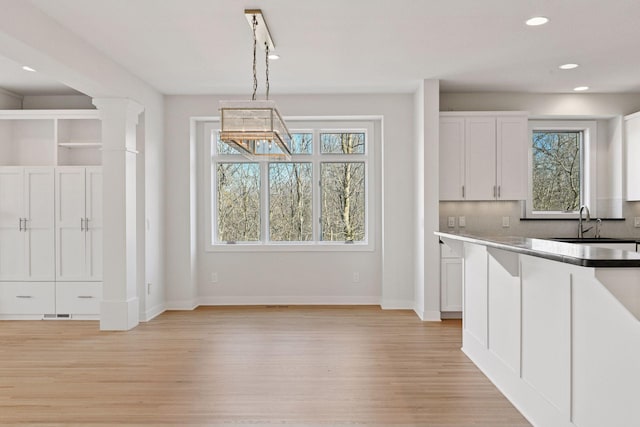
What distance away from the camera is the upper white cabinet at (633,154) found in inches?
222

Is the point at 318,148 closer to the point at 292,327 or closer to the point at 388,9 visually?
the point at 292,327

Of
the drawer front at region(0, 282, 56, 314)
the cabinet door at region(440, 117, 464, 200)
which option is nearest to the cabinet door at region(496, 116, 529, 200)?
the cabinet door at region(440, 117, 464, 200)

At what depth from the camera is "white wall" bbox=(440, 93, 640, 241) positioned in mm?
5891

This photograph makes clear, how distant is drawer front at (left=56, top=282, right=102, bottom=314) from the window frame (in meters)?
5.46

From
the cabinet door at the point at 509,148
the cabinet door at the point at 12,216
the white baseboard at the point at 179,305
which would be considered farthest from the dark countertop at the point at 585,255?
the cabinet door at the point at 12,216

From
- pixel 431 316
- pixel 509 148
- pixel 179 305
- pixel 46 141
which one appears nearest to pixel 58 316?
pixel 179 305

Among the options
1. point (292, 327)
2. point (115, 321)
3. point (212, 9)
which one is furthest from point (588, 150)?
point (115, 321)

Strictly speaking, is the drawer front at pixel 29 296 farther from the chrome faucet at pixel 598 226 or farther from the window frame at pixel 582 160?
the chrome faucet at pixel 598 226

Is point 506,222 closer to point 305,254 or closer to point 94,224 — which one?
point 305,254

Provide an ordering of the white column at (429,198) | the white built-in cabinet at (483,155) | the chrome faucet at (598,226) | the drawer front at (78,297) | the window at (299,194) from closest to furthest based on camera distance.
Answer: the white column at (429,198), the drawer front at (78,297), the white built-in cabinet at (483,155), the chrome faucet at (598,226), the window at (299,194)

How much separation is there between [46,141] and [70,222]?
118cm

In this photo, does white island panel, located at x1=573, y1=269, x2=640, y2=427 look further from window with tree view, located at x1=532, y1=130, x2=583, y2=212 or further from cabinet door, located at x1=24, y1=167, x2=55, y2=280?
cabinet door, located at x1=24, y1=167, x2=55, y2=280

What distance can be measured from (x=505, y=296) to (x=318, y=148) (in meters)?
3.86

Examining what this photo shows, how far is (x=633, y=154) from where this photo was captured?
18.7 ft
